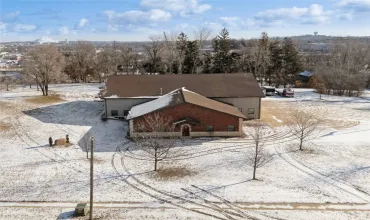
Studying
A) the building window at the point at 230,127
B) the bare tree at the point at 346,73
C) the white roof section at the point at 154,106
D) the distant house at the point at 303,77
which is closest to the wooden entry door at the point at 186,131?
the white roof section at the point at 154,106

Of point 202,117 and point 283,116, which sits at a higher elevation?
point 202,117

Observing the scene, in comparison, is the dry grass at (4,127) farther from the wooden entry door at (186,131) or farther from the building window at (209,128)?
the building window at (209,128)

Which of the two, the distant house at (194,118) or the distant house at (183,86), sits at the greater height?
the distant house at (183,86)

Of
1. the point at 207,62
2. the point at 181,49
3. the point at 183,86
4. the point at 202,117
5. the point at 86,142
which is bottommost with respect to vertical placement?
the point at 86,142

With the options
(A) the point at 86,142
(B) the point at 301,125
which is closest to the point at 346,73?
(B) the point at 301,125

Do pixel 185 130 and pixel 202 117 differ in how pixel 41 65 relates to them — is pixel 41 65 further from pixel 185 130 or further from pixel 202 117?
pixel 202 117

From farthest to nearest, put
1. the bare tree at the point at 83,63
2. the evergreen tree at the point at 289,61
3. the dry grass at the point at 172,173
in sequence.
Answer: the bare tree at the point at 83,63
the evergreen tree at the point at 289,61
the dry grass at the point at 172,173
